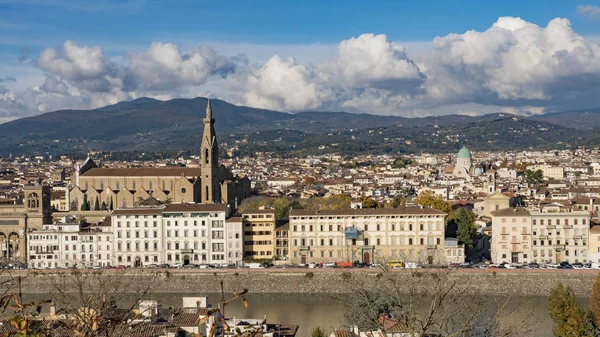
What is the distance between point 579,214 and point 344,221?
9174 millimetres

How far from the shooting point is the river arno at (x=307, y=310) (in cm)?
2474

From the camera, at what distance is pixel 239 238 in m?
36.0

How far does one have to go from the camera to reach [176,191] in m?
49.0

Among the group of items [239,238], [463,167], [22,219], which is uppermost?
[463,167]

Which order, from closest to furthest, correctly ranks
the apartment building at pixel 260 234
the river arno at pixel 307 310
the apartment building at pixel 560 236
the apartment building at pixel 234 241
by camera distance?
the river arno at pixel 307 310 < the apartment building at pixel 560 236 < the apartment building at pixel 234 241 < the apartment building at pixel 260 234

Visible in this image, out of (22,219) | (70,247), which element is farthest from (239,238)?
(22,219)

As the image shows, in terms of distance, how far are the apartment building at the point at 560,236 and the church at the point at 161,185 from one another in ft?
55.9

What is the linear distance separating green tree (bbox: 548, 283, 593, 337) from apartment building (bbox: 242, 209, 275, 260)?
15.0 metres

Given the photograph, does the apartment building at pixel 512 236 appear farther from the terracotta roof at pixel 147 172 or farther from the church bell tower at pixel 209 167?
the terracotta roof at pixel 147 172

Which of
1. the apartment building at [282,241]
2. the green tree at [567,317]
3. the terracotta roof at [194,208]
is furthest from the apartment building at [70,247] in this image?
the green tree at [567,317]

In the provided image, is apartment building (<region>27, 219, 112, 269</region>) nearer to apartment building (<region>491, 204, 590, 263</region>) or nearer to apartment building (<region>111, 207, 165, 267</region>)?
apartment building (<region>111, 207, 165, 267</region>)

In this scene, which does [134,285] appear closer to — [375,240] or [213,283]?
[213,283]

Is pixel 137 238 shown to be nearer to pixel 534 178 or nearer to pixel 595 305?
pixel 595 305

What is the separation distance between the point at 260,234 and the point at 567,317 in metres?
16.5
